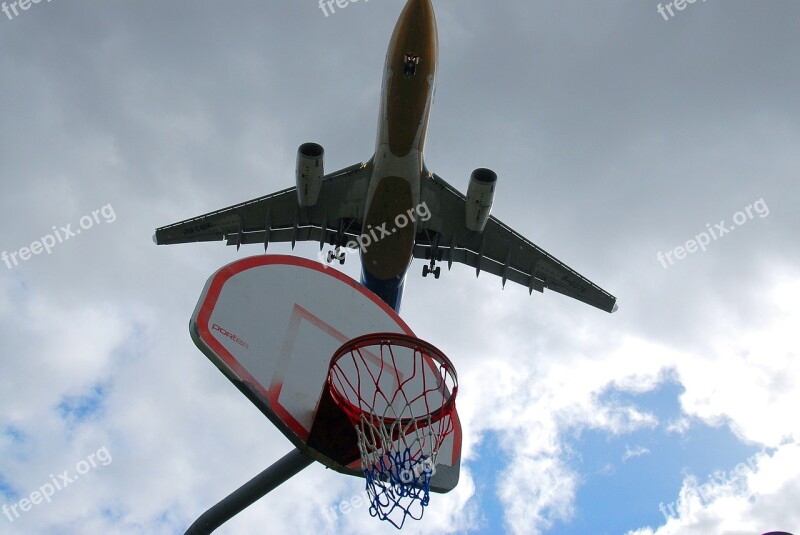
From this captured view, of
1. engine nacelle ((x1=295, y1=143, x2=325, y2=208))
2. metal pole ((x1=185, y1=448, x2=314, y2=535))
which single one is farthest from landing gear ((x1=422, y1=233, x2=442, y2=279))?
metal pole ((x1=185, y1=448, x2=314, y2=535))

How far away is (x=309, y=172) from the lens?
63.2 feet

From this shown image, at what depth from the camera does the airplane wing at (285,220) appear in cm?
2122

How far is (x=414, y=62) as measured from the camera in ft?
57.5

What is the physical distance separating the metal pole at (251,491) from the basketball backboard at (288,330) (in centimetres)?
13

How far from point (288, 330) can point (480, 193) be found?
12957mm

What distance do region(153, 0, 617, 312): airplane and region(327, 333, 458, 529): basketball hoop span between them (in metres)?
12.4

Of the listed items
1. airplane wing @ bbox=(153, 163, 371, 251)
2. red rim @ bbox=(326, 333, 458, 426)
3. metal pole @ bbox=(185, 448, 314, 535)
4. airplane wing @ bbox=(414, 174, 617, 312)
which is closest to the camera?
metal pole @ bbox=(185, 448, 314, 535)

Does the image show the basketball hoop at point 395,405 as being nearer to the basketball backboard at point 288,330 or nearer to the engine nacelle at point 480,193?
the basketball backboard at point 288,330

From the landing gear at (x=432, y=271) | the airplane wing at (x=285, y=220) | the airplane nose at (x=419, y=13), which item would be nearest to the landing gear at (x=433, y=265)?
the landing gear at (x=432, y=271)

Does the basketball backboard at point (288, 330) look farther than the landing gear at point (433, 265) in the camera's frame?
No

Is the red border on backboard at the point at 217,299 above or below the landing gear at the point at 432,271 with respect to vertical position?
below

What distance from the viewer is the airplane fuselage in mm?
17641

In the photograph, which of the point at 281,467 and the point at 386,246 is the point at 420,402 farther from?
the point at 386,246

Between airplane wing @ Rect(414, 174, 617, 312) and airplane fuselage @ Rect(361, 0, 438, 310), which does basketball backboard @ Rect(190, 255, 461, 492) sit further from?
airplane wing @ Rect(414, 174, 617, 312)
